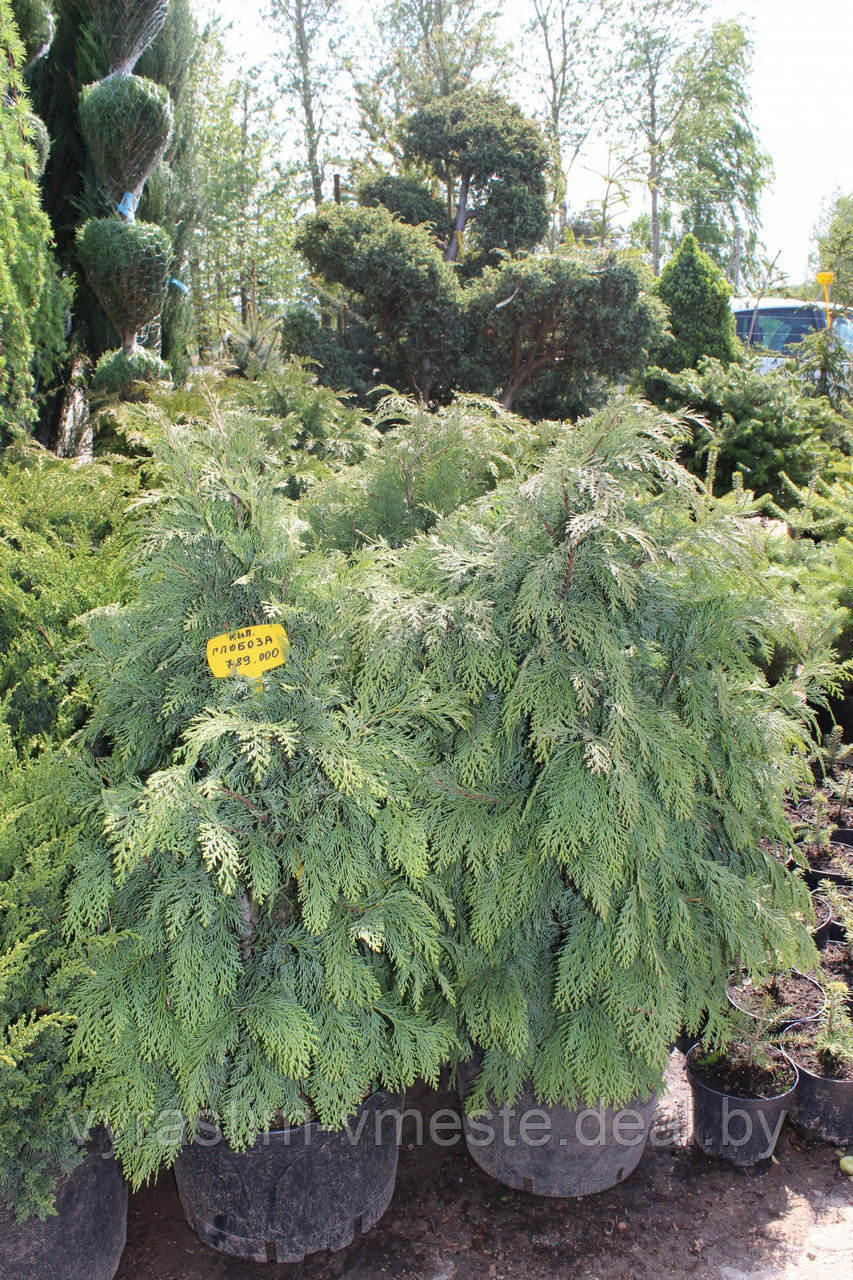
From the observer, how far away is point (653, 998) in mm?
1817

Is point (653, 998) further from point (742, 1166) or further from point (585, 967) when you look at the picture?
point (742, 1166)

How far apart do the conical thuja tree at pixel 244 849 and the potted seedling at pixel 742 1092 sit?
0.97 metres

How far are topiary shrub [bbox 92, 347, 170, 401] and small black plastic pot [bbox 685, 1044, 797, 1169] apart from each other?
14.5 feet

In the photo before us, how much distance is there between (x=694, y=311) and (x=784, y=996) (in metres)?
10.2

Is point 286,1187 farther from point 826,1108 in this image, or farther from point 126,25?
point 126,25

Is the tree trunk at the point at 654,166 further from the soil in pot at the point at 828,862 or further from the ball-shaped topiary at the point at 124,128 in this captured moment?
the soil in pot at the point at 828,862

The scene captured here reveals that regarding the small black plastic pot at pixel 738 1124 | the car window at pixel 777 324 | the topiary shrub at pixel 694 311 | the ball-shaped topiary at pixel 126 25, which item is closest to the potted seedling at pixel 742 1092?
the small black plastic pot at pixel 738 1124

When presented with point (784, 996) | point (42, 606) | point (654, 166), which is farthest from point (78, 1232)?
point (654, 166)

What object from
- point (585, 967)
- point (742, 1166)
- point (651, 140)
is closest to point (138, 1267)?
point (585, 967)

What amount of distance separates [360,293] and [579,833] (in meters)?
7.94

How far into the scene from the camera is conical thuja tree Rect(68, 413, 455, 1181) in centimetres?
161

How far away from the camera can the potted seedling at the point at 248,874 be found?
1611mm

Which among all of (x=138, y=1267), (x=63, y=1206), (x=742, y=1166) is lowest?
(x=742, y=1166)

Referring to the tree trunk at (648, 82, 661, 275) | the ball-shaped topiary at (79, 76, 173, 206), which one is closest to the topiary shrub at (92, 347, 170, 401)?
the ball-shaped topiary at (79, 76, 173, 206)
